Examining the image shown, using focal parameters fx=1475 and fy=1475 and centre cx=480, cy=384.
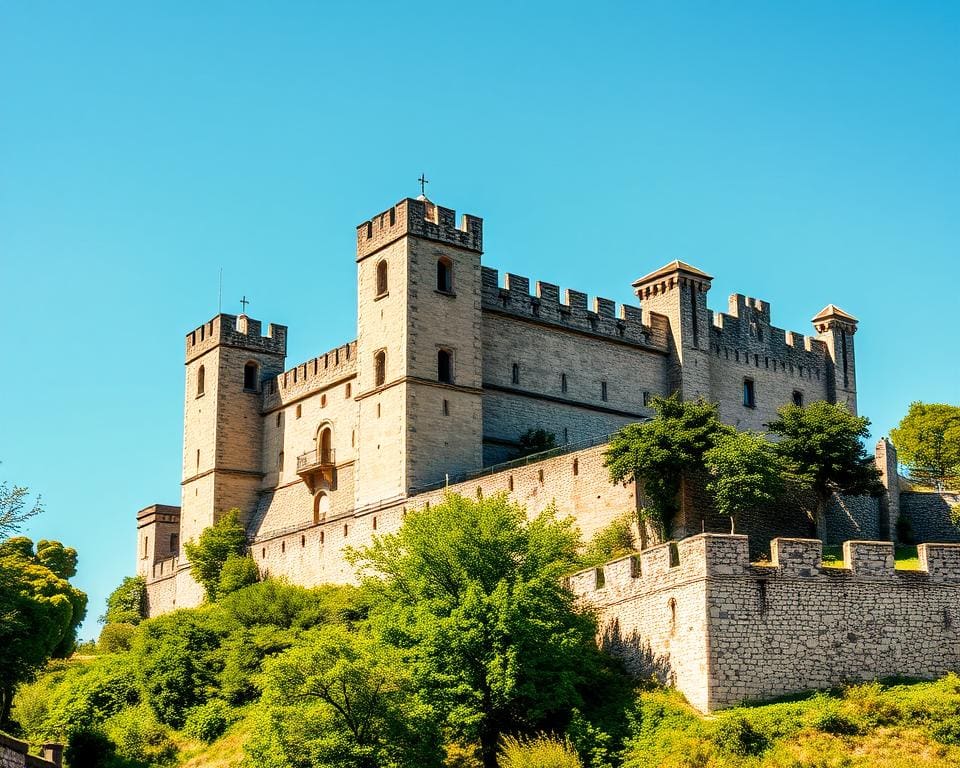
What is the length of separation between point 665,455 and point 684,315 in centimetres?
2019

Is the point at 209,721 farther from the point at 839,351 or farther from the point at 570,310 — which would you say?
the point at 839,351

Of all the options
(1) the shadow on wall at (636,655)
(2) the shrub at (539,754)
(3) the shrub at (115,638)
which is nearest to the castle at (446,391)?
(3) the shrub at (115,638)

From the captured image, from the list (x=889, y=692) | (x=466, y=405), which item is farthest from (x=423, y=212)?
(x=889, y=692)

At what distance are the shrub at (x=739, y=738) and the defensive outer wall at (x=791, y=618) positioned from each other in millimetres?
1075

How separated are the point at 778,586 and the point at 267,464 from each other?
35.6m

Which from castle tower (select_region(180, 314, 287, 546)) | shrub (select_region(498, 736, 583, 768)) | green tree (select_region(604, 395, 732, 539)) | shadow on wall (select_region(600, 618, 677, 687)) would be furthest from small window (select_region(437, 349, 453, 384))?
shrub (select_region(498, 736, 583, 768))

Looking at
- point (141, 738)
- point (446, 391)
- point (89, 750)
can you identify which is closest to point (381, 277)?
point (446, 391)

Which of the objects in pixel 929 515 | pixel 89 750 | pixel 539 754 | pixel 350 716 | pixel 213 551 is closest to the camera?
pixel 539 754

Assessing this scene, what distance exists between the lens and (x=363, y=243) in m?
53.0

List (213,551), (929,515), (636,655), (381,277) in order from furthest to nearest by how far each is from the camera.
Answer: (213,551) < (381,277) < (929,515) < (636,655)

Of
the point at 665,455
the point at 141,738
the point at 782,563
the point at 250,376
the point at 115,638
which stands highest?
the point at 250,376

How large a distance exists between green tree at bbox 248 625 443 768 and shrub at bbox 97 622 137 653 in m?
26.9

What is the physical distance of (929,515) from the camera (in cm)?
4566

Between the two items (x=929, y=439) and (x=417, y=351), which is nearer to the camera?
(x=417, y=351)
